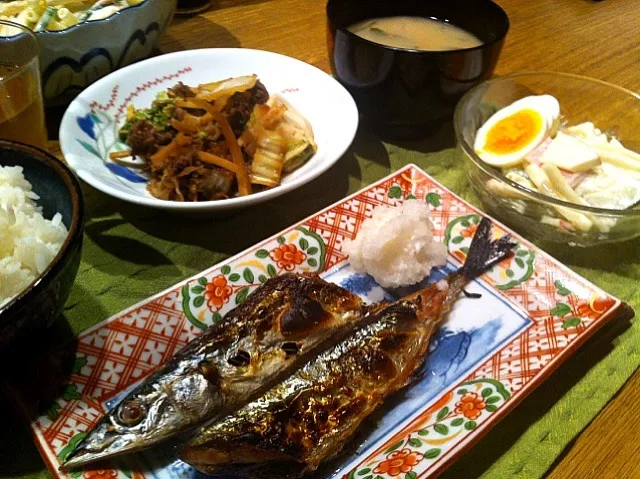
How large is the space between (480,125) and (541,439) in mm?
1049

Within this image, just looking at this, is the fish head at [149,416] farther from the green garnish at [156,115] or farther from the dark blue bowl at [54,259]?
the green garnish at [156,115]

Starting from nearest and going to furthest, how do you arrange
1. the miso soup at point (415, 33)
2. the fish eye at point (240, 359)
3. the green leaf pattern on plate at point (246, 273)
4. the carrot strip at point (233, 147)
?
the fish eye at point (240, 359)
the green leaf pattern on plate at point (246, 273)
the carrot strip at point (233, 147)
the miso soup at point (415, 33)

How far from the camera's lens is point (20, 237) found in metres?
1.04

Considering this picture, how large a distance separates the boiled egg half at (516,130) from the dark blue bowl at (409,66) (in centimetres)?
14

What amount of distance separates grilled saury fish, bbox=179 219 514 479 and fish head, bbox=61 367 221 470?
7 cm

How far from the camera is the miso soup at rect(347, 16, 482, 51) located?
1876 mm

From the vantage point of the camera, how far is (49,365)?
1.05 meters

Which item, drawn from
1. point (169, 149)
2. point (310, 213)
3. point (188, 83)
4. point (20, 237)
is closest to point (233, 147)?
point (169, 149)

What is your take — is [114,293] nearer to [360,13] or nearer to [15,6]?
[15,6]

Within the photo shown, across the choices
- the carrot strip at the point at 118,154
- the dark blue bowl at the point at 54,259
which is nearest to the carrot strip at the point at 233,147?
the carrot strip at the point at 118,154

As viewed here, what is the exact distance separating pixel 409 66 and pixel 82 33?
0.96 meters

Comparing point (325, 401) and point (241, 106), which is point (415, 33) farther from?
point (325, 401)

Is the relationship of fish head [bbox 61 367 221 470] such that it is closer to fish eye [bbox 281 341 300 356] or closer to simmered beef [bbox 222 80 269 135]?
fish eye [bbox 281 341 300 356]

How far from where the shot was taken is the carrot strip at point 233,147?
60.1 inches
